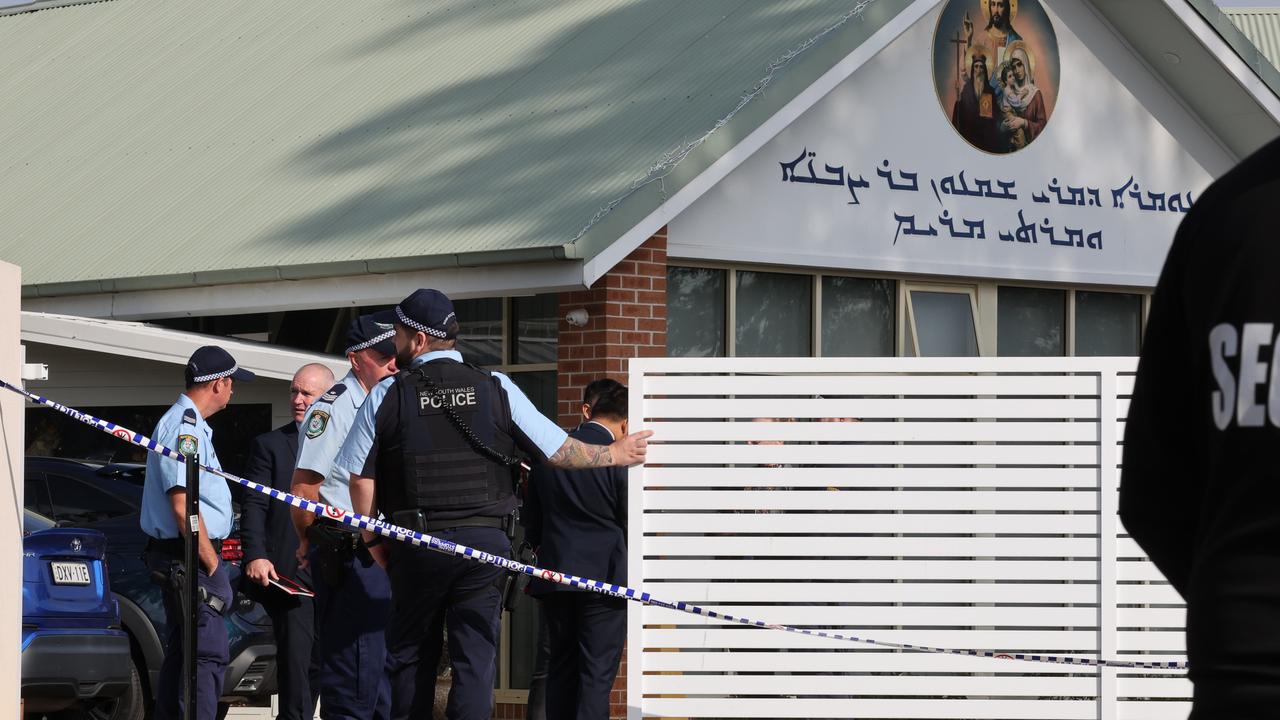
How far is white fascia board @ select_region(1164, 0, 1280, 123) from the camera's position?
14672mm

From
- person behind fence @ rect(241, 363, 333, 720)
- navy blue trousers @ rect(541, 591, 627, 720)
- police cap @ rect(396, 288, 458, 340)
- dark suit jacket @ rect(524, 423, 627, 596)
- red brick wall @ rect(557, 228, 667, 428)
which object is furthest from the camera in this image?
red brick wall @ rect(557, 228, 667, 428)

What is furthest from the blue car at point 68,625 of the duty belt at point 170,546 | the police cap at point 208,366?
the police cap at point 208,366

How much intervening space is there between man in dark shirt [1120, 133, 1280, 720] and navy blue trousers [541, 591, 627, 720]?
21.5 feet

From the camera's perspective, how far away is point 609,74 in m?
14.2

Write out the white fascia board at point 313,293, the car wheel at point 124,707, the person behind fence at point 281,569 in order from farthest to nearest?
the white fascia board at point 313,293
the car wheel at point 124,707
the person behind fence at point 281,569

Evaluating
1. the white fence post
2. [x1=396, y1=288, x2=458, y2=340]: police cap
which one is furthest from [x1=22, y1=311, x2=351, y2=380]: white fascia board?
the white fence post

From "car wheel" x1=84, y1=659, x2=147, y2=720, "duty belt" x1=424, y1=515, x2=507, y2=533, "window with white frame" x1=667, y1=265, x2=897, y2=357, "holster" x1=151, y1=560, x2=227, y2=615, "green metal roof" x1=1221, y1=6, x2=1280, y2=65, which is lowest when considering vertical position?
"car wheel" x1=84, y1=659, x2=147, y2=720

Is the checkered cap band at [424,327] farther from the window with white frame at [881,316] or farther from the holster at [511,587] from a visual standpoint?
the window with white frame at [881,316]

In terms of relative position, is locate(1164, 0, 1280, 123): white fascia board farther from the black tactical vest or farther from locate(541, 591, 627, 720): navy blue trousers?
the black tactical vest

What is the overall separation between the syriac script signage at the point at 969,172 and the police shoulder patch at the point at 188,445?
4.50 metres

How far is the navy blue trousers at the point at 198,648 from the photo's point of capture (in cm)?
855

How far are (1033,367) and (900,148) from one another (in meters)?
5.42

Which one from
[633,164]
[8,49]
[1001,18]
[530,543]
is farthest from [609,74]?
[8,49]

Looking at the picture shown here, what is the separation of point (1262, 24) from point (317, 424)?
142ft
